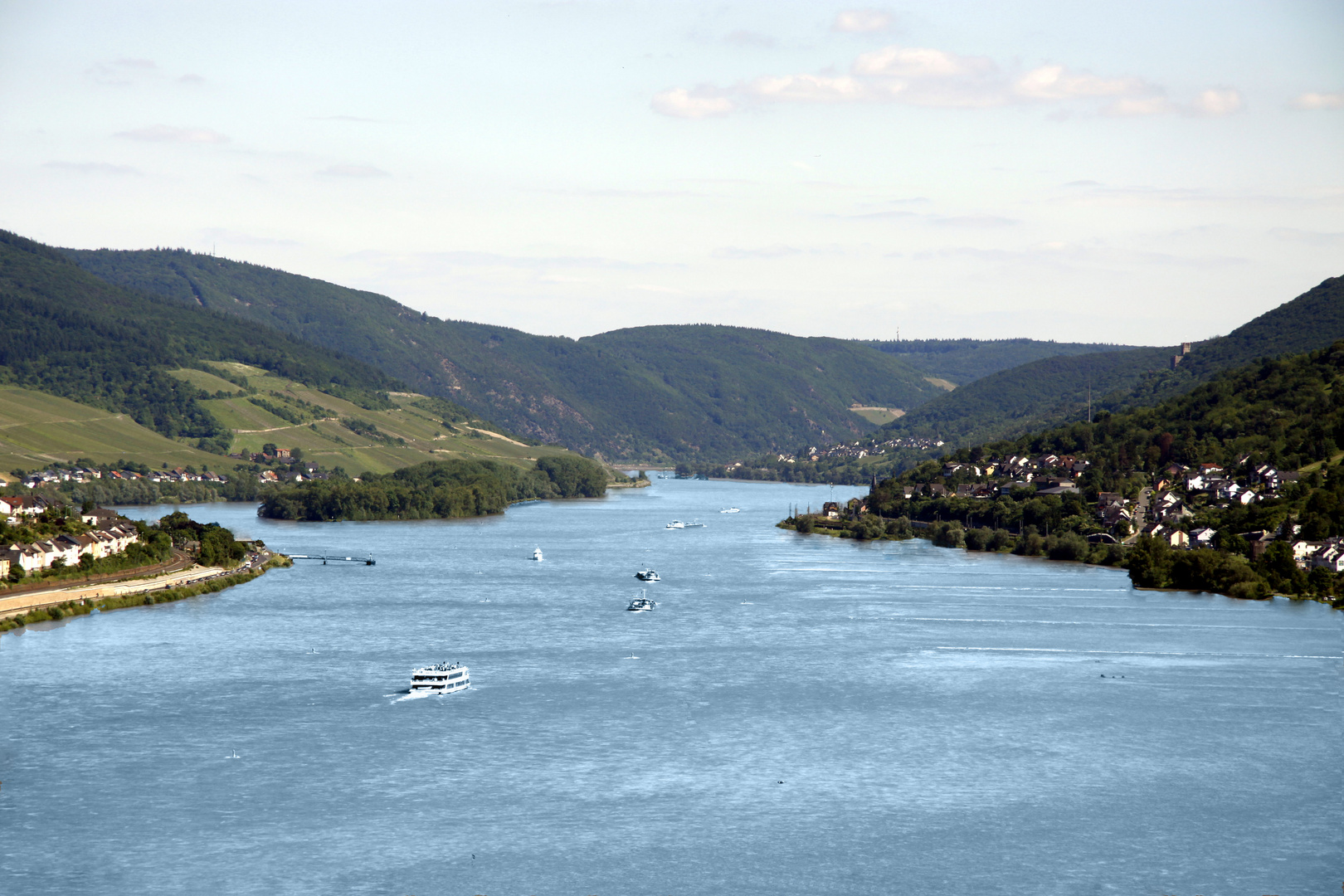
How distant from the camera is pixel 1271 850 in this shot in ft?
112

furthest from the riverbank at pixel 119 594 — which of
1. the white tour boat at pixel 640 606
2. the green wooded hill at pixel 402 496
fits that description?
the green wooded hill at pixel 402 496

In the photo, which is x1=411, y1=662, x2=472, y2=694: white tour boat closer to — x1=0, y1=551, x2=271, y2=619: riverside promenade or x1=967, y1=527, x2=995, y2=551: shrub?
x1=0, y1=551, x2=271, y2=619: riverside promenade

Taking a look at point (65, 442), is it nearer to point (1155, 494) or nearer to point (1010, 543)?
point (1010, 543)

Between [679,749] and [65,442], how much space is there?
15417 centimetres

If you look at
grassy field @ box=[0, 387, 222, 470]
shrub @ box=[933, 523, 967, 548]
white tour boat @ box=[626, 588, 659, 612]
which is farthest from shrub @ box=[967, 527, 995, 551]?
grassy field @ box=[0, 387, 222, 470]

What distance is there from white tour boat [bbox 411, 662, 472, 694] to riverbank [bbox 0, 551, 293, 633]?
2338 cm

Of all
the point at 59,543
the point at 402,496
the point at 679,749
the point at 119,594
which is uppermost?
the point at 402,496

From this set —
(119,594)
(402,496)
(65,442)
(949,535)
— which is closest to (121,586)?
(119,594)

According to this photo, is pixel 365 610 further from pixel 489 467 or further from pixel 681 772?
pixel 489 467

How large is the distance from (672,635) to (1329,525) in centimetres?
4654

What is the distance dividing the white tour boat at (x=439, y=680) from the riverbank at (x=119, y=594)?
23.4m

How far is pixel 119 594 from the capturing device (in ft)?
244

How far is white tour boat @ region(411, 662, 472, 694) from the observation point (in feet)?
168

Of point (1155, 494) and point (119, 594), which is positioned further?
point (1155, 494)
